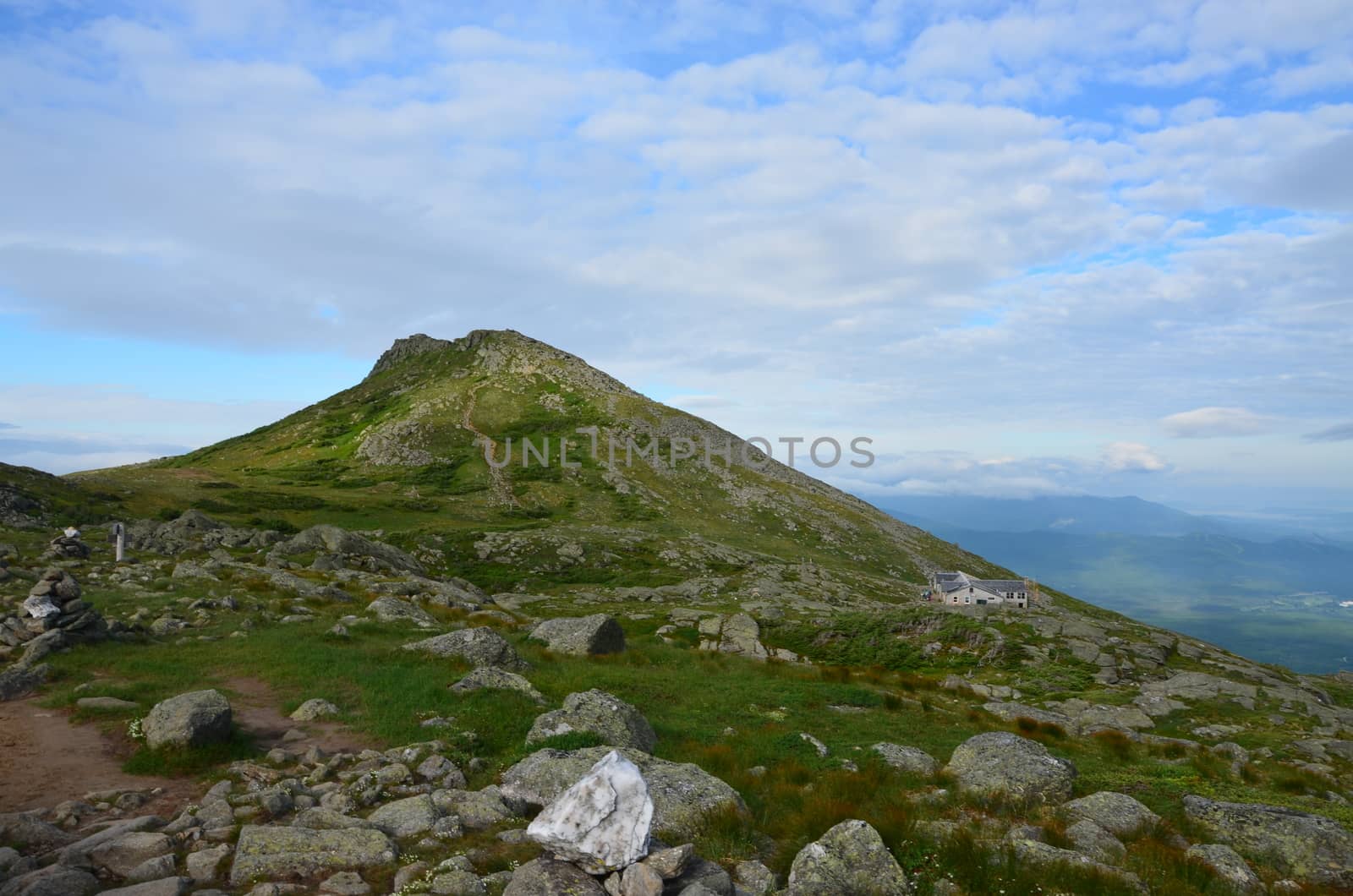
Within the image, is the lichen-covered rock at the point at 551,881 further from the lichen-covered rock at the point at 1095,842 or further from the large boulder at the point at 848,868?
the lichen-covered rock at the point at 1095,842

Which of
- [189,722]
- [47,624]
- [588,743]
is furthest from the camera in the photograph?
[47,624]

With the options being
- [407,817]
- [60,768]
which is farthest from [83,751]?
[407,817]

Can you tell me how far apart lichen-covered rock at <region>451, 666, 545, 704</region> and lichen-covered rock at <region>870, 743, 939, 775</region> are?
10463 millimetres

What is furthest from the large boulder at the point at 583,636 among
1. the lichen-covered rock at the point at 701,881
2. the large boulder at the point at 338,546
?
the large boulder at the point at 338,546

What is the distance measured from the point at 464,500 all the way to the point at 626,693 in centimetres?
10508

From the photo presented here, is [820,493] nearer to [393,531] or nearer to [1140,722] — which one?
[393,531]

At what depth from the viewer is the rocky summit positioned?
34.1ft

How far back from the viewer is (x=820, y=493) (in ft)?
559

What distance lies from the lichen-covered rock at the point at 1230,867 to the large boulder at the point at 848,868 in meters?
5.79

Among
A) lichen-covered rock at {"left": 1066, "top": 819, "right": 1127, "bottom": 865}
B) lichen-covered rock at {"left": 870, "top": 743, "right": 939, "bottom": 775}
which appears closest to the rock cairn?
lichen-covered rock at {"left": 870, "top": 743, "right": 939, "bottom": 775}

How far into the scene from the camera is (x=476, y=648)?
86.8 ft

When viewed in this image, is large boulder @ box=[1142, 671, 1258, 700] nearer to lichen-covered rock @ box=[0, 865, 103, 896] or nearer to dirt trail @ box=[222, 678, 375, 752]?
dirt trail @ box=[222, 678, 375, 752]

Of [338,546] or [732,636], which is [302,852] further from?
[338,546]

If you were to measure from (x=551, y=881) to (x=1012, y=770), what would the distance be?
38.4 ft
